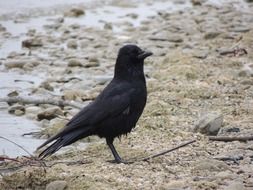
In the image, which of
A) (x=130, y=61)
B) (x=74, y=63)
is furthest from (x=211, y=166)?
(x=74, y=63)

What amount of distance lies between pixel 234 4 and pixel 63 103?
39.5 ft

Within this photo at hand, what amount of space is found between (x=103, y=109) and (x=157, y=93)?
2.82 m

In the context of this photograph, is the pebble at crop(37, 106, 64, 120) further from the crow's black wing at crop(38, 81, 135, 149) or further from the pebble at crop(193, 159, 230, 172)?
the pebble at crop(193, 159, 230, 172)

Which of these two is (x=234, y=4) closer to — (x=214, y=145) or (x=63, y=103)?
(x=63, y=103)

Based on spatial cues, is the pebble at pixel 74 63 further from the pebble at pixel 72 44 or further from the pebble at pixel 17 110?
the pebble at pixel 17 110

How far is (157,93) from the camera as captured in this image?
29.5 feet

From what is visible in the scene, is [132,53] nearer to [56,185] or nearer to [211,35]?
[56,185]

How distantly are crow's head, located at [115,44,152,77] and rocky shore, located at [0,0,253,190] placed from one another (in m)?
0.71

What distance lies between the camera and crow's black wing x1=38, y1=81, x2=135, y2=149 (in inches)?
242

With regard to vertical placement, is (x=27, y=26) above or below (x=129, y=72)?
below

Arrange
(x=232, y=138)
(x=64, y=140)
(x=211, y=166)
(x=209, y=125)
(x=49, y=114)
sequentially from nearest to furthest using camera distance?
1. (x=211, y=166)
2. (x=64, y=140)
3. (x=232, y=138)
4. (x=209, y=125)
5. (x=49, y=114)

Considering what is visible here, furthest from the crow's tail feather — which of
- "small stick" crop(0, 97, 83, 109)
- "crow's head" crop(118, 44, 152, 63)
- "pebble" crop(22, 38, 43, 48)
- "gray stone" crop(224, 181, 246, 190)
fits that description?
"pebble" crop(22, 38, 43, 48)

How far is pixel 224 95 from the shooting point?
873cm

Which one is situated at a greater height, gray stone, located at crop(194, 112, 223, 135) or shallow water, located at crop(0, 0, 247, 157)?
gray stone, located at crop(194, 112, 223, 135)
